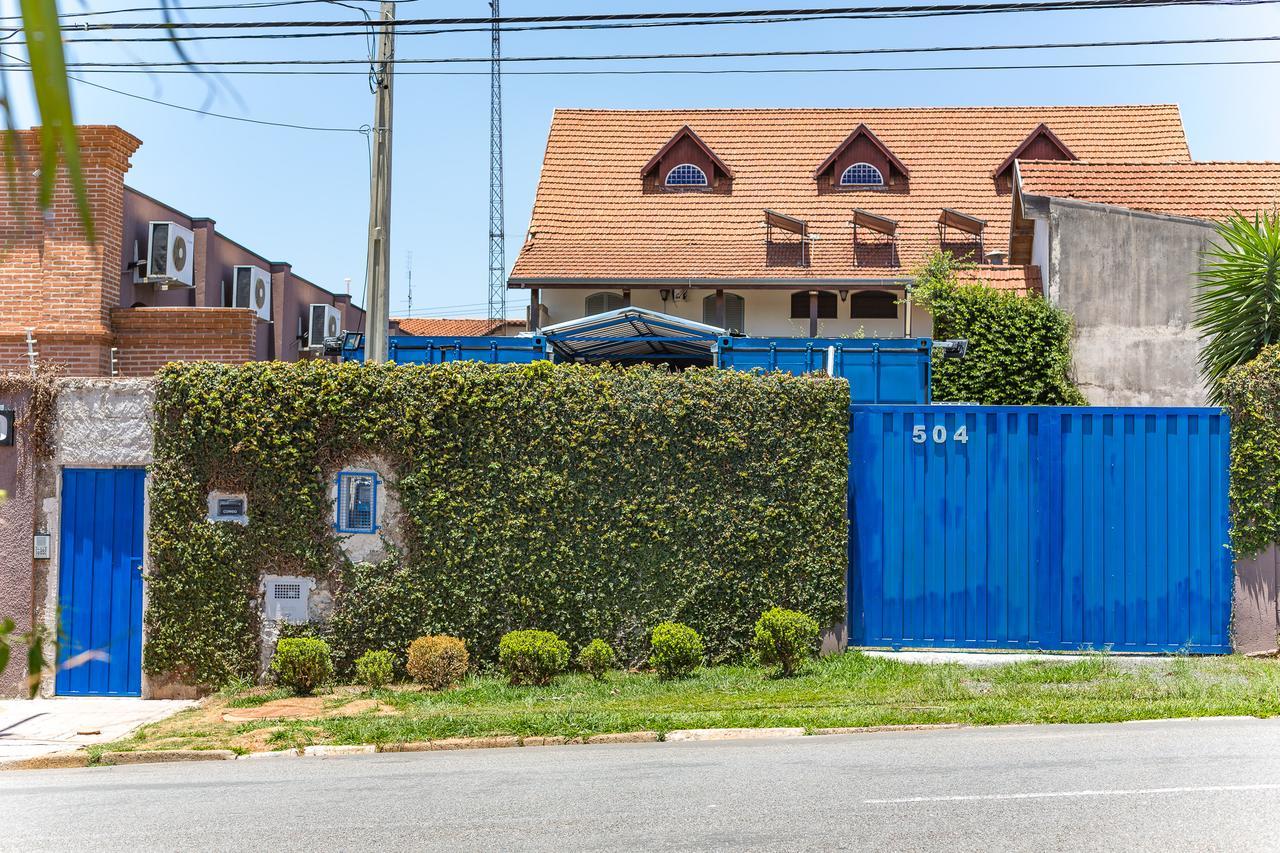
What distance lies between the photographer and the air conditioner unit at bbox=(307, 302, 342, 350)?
1035 inches

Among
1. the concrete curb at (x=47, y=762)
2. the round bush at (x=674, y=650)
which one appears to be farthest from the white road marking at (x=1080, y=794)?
the concrete curb at (x=47, y=762)

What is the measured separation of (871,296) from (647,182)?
7.16 metres

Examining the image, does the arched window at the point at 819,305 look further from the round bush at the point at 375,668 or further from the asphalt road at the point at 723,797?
the asphalt road at the point at 723,797

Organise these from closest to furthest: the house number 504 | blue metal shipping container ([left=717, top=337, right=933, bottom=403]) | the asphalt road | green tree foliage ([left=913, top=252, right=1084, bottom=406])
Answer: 1. the asphalt road
2. the house number 504
3. blue metal shipping container ([left=717, top=337, right=933, bottom=403])
4. green tree foliage ([left=913, top=252, right=1084, bottom=406])

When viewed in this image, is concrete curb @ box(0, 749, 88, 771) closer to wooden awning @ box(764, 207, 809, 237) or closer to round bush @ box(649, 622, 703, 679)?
round bush @ box(649, 622, 703, 679)

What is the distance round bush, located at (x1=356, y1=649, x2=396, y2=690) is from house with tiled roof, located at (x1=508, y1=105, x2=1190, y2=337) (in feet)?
Result: 51.9

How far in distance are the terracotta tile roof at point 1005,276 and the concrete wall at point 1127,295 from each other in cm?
264

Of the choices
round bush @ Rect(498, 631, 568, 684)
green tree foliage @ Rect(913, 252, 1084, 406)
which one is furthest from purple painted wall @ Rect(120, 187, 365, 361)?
green tree foliage @ Rect(913, 252, 1084, 406)

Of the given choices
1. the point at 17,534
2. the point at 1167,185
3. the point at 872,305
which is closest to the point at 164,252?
the point at 17,534

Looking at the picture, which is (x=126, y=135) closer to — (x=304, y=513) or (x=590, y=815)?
(x=304, y=513)

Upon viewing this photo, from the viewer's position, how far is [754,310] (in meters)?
29.0

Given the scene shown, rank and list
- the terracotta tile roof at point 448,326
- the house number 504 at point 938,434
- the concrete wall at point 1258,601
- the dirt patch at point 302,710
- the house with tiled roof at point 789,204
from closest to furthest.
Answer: the dirt patch at point 302,710
the concrete wall at point 1258,601
the house number 504 at point 938,434
the house with tiled roof at point 789,204
the terracotta tile roof at point 448,326

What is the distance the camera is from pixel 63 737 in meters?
10.8

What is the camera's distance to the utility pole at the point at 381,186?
1518 centimetres
